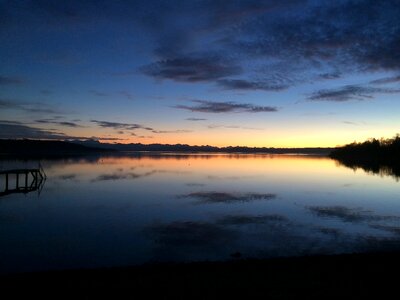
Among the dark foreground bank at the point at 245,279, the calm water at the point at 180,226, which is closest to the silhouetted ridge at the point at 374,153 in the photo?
the calm water at the point at 180,226

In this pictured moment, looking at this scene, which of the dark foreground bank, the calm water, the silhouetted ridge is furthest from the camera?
the silhouetted ridge

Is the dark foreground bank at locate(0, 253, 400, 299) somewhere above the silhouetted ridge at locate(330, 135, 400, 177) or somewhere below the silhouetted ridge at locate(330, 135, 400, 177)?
below

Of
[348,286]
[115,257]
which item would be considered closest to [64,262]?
[115,257]

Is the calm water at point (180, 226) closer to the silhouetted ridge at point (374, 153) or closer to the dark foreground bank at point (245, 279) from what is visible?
the dark foreground bank at point (245, 279)

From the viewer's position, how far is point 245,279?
1099 centimetres

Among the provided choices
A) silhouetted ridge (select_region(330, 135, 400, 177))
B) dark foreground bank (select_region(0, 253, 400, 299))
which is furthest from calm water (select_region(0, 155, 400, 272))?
silhouetted ridge (select_region(330, 135, 400, 177))

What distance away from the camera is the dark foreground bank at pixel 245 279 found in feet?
32.9

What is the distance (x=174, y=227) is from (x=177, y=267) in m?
9.23

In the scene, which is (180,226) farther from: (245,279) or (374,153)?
(374,153)

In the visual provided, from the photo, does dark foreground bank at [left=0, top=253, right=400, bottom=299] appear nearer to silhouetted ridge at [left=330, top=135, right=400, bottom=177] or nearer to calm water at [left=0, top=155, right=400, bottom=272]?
calm water at [left=0, top=155, right=400, bottom=272]

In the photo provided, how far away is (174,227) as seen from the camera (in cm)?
2180

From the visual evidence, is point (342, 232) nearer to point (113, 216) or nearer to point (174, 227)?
point (174, 227)

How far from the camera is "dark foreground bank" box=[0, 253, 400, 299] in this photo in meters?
10.0

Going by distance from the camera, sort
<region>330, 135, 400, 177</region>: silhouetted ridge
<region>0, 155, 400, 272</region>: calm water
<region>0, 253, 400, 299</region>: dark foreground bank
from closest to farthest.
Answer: <region>0, 253, 400, 299</region>: dark foreground bank
<region>0, 155, 400, 272</region>: calm water
<region>330, 135, 400, 177</region>: silhouetted ridge
